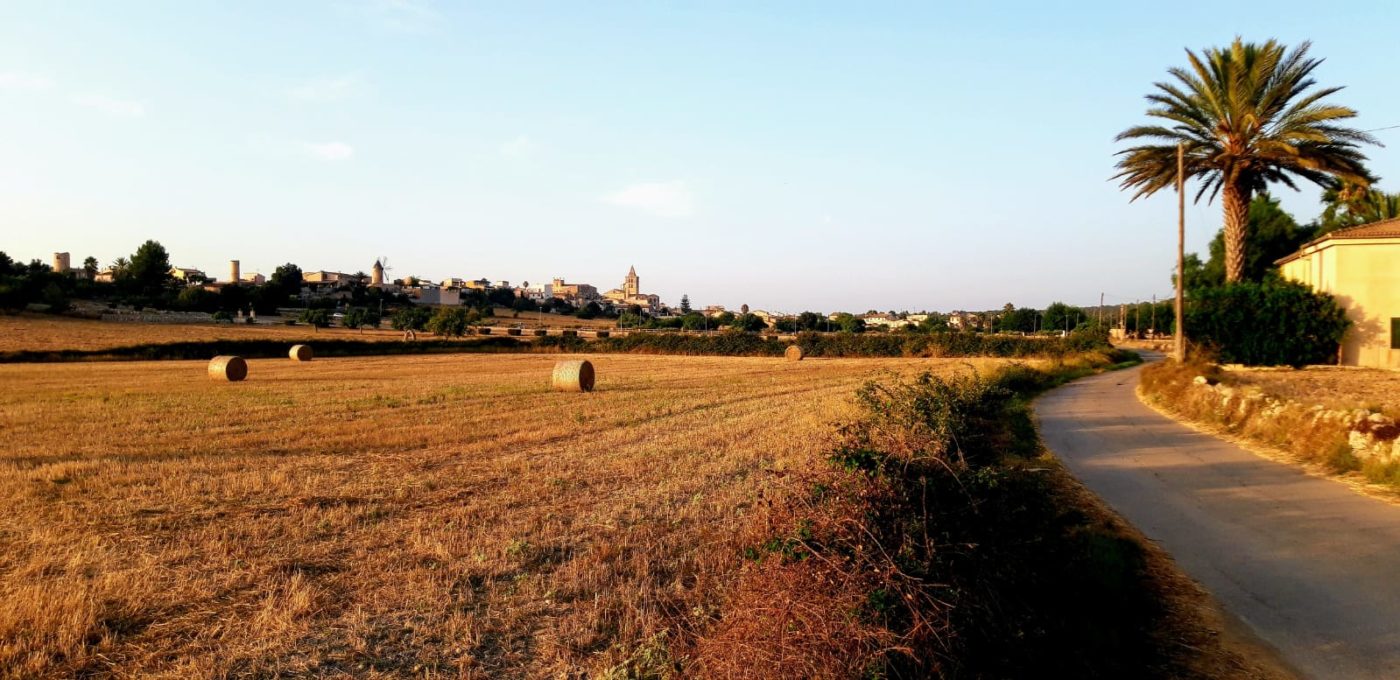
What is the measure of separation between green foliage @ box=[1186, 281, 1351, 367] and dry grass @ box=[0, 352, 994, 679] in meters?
21.3

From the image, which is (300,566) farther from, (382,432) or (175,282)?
(175,282)

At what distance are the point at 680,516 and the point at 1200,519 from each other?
594 centimetres

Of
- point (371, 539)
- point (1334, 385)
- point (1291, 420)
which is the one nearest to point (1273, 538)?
point (1291, 420)

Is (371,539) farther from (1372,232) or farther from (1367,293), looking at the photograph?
(1372,232)

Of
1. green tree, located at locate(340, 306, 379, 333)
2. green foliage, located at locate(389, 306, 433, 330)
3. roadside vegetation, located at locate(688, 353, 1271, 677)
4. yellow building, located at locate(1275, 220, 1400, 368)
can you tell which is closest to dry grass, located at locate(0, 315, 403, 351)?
green foliage, located at locate(389, 306, 433, 330)

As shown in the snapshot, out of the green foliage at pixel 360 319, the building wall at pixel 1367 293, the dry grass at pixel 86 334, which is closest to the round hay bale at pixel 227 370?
the dry grass at pixel 86 334

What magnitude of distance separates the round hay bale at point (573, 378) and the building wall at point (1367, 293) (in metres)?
26.8

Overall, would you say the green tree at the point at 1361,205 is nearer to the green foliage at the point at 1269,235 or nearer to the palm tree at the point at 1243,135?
the green foliage at the point at 1269,235

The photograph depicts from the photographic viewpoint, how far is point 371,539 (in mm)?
8141

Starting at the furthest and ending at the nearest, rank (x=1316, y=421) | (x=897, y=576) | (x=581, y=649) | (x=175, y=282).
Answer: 1. (x=175, y=282)
2. (x=1316, y=421)
3. (x=581, y=649)
4. (x=897, y=576)

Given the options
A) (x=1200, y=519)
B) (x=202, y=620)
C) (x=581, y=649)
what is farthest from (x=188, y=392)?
(x=1200, y=519)

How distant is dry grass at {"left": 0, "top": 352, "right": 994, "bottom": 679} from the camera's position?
5.39 metres

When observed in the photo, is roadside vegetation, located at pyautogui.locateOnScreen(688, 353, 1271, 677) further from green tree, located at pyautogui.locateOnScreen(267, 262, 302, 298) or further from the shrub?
green tree, located at pyautogui.locateOnScreen(267, 262, 302, 298)

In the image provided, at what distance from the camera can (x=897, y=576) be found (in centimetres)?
441
